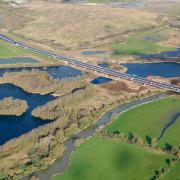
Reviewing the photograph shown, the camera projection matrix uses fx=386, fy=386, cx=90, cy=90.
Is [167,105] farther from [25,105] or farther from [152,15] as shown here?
[152,15]

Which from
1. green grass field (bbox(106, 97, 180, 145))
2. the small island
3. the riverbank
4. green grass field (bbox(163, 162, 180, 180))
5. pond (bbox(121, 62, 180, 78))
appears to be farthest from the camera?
pond (bbox(121, 62, 180, 78))

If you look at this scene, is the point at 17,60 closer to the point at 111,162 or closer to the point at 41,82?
the point at 41,82

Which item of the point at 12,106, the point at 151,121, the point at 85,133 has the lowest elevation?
the point at 85,133

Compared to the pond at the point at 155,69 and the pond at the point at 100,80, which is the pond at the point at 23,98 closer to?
the pond at the point at 100,80

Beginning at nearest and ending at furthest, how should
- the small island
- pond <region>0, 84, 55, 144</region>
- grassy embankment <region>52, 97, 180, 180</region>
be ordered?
grassy embankment <region>52, 97, 180, 180</region>
pond <region>0, 84, 55, 144</region>
the small island

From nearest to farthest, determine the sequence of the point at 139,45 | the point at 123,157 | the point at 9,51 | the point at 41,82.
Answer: the point at 123,157, the point at 41,82, the point at 9,51, the point at 139,45

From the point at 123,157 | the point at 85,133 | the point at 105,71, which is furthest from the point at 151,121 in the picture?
the point at 105,71

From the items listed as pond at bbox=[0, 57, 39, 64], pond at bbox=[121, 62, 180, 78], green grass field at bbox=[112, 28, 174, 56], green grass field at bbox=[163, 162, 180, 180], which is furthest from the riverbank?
pond at bbox=[0, 57, 39, 64]

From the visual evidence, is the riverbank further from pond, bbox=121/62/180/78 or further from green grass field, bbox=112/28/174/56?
green grass field, bbox=112/28/174/56

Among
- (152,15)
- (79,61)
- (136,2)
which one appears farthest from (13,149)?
(136,2)
